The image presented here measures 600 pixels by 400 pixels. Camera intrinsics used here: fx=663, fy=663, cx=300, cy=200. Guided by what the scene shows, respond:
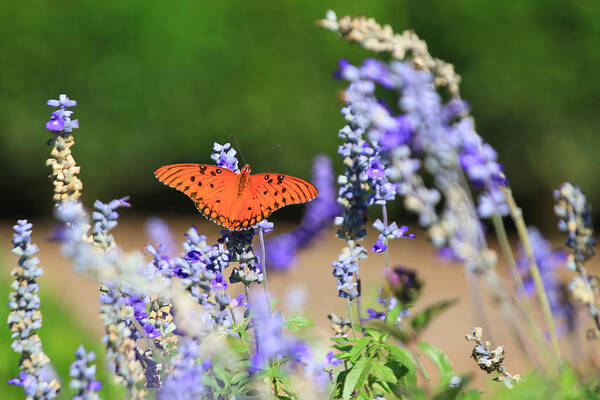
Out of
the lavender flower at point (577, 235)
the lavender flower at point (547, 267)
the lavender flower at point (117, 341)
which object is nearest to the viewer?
the lavender flower at point (117, 341)

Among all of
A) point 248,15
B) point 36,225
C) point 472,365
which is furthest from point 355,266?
point 36,225

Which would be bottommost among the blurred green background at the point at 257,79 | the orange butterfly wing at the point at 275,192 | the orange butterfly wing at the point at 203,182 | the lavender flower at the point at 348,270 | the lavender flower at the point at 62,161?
the lavender flower at the point at 348,270

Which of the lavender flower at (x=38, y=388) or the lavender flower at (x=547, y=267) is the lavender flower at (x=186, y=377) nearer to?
the lavender flower at (x=38, y=388)

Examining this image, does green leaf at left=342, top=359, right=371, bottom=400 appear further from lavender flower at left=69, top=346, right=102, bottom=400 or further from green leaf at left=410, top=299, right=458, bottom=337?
lavender flower at left=69, top=346, right=102, bottom=400

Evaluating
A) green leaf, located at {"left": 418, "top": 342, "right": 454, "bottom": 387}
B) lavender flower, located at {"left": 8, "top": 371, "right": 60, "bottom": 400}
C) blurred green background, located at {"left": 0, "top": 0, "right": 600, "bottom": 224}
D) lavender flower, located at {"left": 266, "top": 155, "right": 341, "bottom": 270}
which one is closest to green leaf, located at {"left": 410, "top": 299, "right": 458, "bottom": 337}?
green leaf, located at {"left": 418, "top": 342, "right": 454, "bottom": 387}

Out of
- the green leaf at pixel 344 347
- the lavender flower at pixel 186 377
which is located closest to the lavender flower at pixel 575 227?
the green leaf at pixel 344 347

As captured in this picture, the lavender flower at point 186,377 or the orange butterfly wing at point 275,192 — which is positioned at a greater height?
the orange butterfly wing at point 275,192

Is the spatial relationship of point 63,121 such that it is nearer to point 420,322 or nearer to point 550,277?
point 420,322
